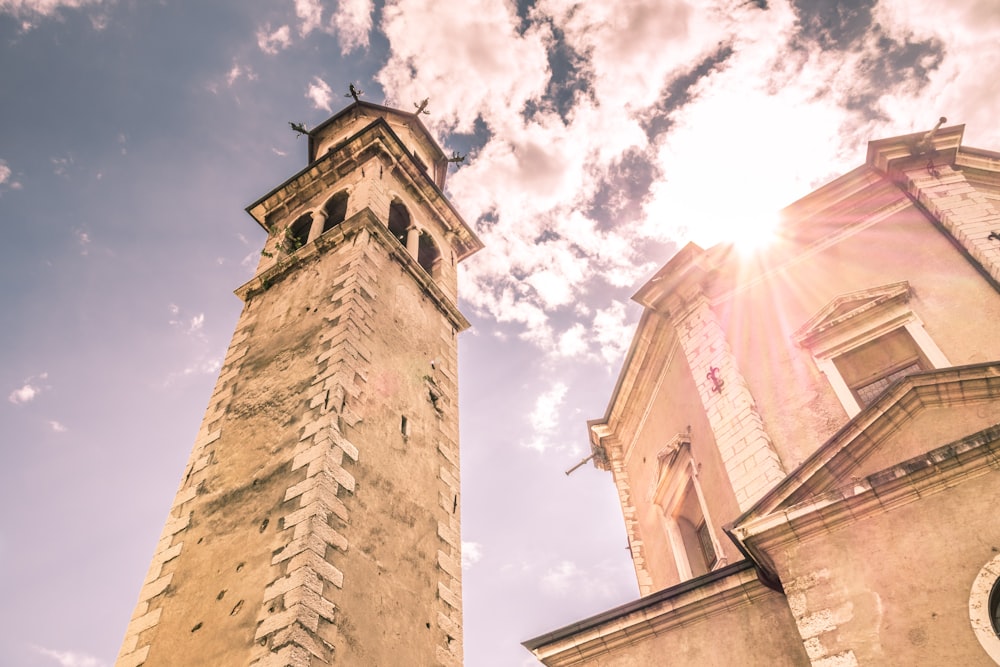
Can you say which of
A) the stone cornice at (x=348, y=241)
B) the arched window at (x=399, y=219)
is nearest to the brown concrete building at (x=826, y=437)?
the stone cornice at (x=348, y=241)

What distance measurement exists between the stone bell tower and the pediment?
4.61 meters

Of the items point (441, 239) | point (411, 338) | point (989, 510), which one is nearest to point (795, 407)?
point (989, 510)

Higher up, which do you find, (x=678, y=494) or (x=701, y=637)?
(x=678, y=494)

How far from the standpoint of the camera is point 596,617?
26.6 feet

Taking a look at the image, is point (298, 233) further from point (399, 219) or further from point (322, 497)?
point (322, 497)

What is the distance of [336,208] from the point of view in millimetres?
16484

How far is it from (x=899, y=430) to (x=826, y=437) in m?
2.52

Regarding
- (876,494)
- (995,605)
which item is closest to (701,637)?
(876,494)

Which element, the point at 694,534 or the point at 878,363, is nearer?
the point at 878,363

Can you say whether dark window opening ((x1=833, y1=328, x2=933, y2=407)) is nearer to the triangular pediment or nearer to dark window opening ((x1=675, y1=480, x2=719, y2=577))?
the triangular pediment

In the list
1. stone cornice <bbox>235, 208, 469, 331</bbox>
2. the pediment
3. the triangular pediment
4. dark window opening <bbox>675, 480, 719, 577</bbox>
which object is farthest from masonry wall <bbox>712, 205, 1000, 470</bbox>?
stone cornice <bbox>235, 208, 469, 331</bbox>

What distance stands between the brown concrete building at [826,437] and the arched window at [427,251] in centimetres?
570

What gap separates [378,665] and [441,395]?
18.4 feet

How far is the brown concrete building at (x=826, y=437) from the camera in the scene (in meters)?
5.85
